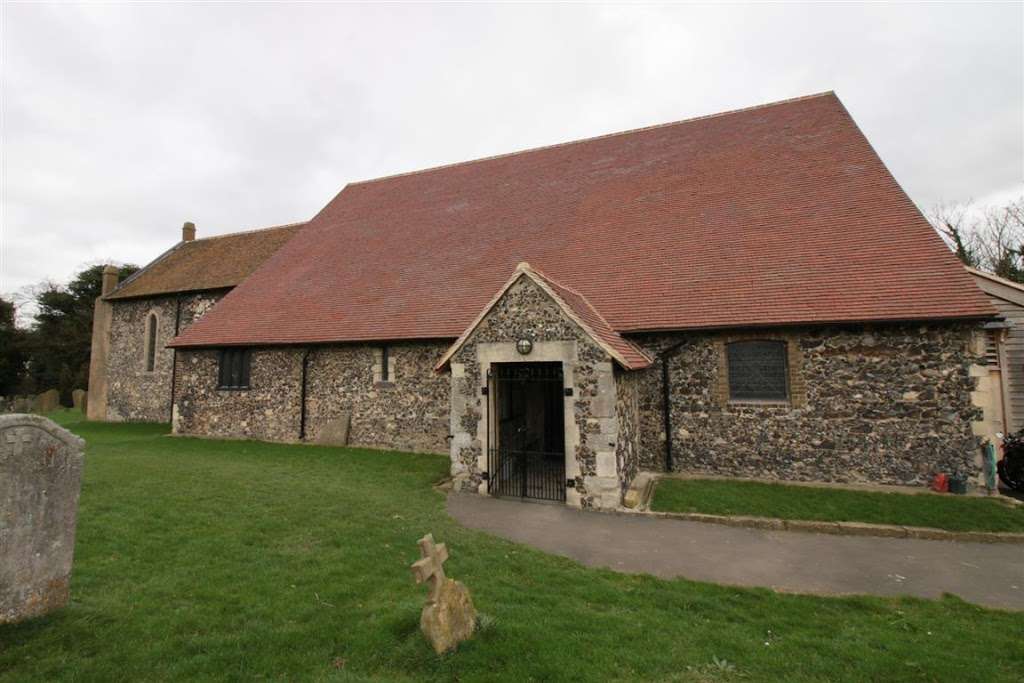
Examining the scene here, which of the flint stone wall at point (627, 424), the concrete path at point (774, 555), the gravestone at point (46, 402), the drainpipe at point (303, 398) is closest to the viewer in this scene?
the concrete path at point (774, 555)

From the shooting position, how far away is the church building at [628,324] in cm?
940

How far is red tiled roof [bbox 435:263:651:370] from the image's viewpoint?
29.5 feet

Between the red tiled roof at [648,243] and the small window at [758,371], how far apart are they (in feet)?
2.67

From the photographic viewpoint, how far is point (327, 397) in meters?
14.8

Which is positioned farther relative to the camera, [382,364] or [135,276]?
[135,276]

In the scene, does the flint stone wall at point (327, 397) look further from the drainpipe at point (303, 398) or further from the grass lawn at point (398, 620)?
the grass lawn at point (398, 620)

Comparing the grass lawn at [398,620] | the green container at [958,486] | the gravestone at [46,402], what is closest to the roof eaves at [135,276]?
the gravestone at [46,402]

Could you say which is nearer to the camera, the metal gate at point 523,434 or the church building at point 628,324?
the church building at point 628,324

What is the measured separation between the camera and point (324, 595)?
509 cm

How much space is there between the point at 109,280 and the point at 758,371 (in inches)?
1165

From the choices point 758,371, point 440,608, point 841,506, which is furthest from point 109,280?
point 841,506

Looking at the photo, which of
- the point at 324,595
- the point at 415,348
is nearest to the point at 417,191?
the point at 415,348

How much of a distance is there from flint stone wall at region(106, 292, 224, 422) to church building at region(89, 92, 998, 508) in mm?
6273

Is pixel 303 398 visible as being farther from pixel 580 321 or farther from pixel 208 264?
pixel 208 264
